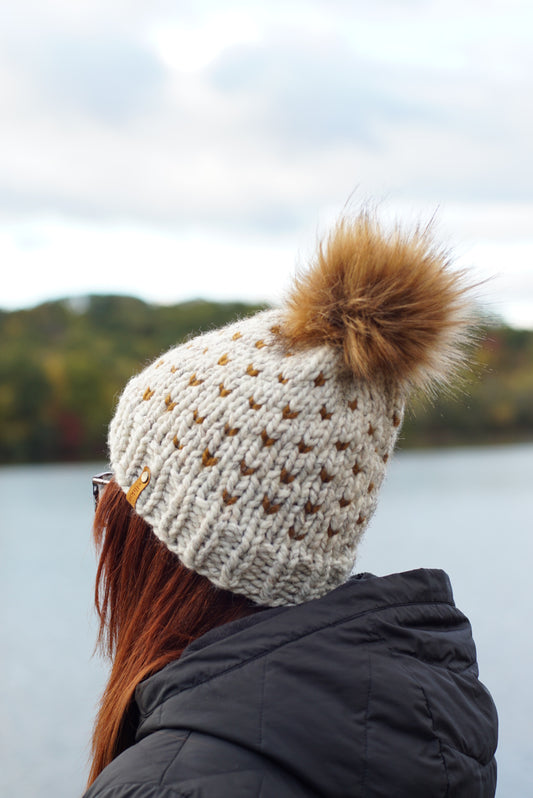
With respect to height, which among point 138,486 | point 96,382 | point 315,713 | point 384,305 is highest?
point 96,382

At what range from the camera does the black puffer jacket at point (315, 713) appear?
1.12 metres

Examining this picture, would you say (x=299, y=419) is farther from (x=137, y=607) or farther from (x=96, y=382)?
(x=96, y=382)

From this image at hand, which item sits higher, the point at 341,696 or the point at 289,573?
the point at 289,573

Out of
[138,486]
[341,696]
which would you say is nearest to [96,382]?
[138,486]

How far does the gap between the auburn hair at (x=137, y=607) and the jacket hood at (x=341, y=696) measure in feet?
0.31

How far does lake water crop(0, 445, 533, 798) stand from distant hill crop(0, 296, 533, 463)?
240 centimetres

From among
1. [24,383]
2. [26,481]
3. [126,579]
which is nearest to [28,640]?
[126,579]

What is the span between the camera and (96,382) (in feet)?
94.9

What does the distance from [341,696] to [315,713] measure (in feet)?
0.16

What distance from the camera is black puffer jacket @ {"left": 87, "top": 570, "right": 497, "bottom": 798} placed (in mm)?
1125

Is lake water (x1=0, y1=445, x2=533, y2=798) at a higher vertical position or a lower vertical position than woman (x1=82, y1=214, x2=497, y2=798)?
lower

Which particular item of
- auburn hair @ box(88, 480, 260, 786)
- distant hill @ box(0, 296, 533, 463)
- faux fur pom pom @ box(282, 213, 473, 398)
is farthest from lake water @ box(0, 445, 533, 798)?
distant hill @ box(0, 296, 533, 463)

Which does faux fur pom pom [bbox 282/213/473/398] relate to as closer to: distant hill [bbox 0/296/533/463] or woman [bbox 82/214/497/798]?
woman [bbox 82/214/497/798]

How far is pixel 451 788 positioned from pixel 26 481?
33002 millimetres
